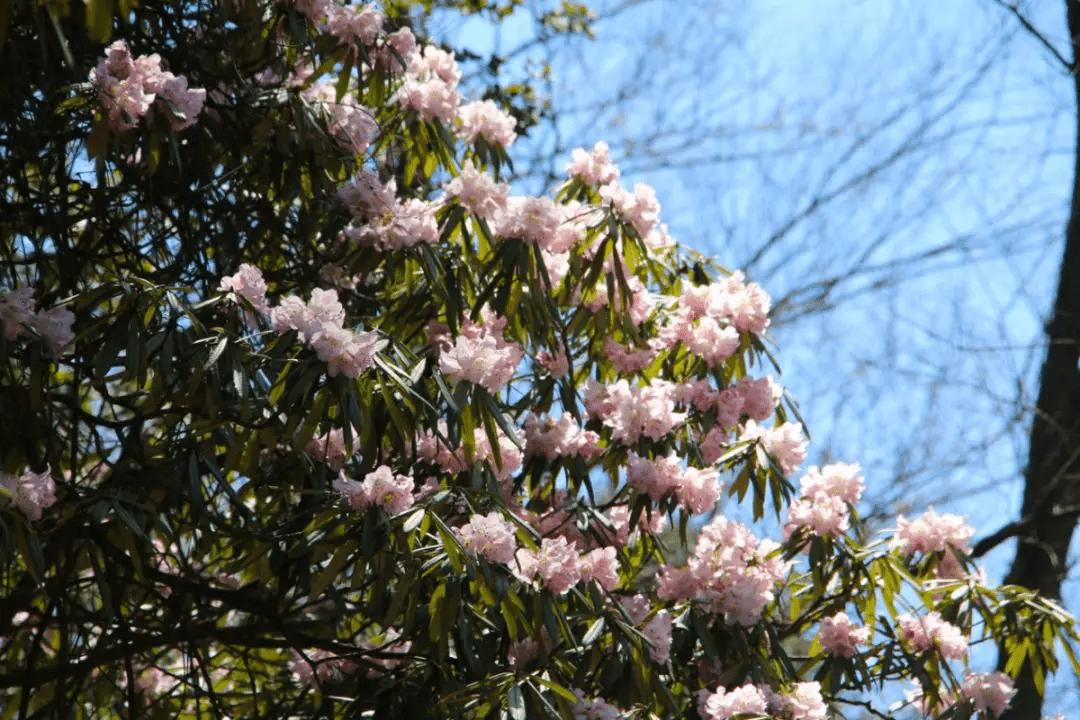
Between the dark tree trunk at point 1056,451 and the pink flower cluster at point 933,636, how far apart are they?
166 cm

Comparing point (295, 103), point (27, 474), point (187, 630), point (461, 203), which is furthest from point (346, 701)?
point (295, 103)

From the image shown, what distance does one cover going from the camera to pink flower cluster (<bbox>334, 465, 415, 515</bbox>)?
7.75 feet

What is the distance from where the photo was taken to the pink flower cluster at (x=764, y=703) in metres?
2.52

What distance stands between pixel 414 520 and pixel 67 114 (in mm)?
1146

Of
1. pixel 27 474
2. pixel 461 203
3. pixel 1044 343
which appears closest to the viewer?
pixel 27 474

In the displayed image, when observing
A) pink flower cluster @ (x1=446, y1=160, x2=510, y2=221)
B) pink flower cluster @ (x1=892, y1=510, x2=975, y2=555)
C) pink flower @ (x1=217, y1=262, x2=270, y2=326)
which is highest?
pink flower cluster @ (x1=446, y1=160, x2=510, y2=221)

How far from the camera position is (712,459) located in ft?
10.00

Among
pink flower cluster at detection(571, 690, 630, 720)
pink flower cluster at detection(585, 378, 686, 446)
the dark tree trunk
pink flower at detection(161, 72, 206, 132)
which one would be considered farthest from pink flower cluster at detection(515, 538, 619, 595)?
the dark tree trunk

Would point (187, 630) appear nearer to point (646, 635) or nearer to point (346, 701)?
point (346, 701)

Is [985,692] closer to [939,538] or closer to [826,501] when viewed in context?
[939,538]

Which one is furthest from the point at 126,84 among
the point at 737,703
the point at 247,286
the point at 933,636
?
the point at 933,636

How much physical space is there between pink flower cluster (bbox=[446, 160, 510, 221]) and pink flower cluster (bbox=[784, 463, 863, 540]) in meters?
0.91

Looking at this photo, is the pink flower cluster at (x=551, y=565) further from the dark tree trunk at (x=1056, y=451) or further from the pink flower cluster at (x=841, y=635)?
the dark tree trunk at (x=1056, y=451)

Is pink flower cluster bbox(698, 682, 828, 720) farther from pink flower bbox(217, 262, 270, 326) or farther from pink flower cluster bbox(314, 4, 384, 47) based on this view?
pink flower cluster bbox(314, 4, 384, 47)
